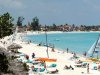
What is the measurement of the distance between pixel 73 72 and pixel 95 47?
15098 mm

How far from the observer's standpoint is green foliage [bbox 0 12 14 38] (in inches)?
857

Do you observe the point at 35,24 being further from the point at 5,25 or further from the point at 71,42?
the point at 5,25

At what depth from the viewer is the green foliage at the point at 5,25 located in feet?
71.4

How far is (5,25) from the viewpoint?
2230 cm

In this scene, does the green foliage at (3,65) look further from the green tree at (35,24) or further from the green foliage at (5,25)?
the green tree at (35,24)

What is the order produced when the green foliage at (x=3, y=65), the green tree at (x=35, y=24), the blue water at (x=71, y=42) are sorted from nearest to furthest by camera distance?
the green foliage at (x=3, y=65) < the blue water at (x=71, y=42) < the green tree at (x=35, y=24)

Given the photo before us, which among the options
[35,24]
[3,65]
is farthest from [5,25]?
[35,24]

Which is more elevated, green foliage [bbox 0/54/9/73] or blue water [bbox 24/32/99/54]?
green foliage [bbox 0/54/9/73]

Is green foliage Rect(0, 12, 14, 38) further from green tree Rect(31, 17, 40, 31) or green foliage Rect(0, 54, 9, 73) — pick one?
green tree Rect(31, 17, 40, 31)

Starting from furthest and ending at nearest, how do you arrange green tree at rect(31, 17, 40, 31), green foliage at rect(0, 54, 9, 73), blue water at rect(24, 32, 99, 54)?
green tree at rect(31, 17, 40, 31) → blue water at rect(24, 32, 99, 54) → green foliage at rect(0, 54, 9, 73)

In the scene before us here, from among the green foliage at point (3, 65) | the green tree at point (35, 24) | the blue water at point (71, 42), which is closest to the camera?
the green foliage at point (3, 65)

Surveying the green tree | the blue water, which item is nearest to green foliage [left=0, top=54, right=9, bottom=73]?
the blue water

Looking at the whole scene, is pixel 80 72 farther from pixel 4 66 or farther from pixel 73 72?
pixel 4 66

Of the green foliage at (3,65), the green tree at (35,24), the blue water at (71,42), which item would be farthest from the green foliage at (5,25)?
the green tree at (35,24)
